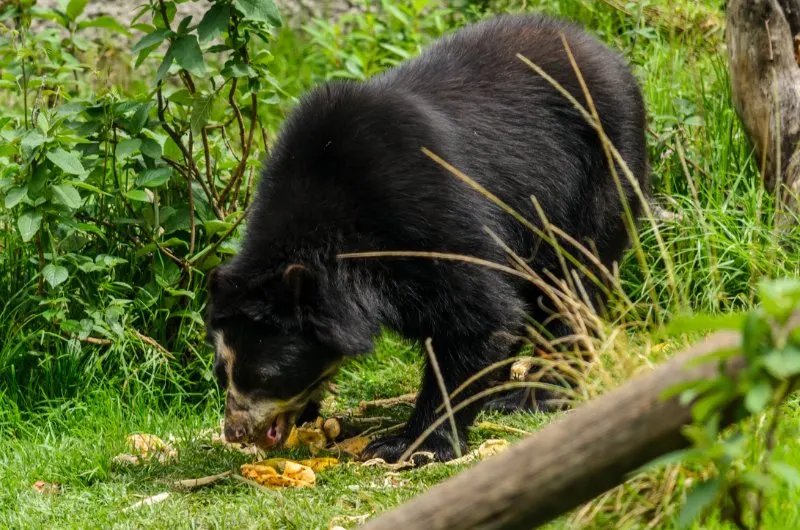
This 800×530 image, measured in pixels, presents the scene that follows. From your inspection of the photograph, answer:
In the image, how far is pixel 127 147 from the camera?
4883 millimetres

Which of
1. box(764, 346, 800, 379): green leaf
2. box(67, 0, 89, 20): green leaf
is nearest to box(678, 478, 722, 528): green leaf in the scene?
box(764, 346, 800, 379): green leaf

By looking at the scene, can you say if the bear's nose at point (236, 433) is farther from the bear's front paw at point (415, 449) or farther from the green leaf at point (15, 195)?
the green leaf at point (15, 195)

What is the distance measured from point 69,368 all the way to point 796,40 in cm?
345

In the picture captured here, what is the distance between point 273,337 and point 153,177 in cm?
140

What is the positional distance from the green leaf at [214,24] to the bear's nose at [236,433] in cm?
153

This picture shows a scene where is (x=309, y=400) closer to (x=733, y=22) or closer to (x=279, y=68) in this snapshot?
(x=733, y=22)

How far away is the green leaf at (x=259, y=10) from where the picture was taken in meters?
4.49

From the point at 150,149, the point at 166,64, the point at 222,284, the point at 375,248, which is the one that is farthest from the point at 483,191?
the point at 150,149

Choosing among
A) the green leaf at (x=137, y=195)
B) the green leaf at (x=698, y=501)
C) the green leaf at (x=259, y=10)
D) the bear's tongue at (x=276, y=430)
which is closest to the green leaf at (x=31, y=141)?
the green leaf at (x=137, y=195)

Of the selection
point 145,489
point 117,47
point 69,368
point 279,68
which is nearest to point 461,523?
point 145,489

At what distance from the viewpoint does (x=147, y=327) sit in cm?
519

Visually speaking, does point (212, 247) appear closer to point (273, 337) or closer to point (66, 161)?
point (66, 161)

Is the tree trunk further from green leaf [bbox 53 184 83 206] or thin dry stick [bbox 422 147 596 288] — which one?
green leaf [bbox 53 184 83 206]

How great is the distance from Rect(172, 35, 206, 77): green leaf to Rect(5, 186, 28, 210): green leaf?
0.83 meters
